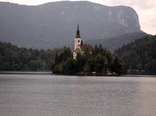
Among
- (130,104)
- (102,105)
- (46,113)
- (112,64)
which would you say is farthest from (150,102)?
(112,64)

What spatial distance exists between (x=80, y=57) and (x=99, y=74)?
1009 cm

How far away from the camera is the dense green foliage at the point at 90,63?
142 meters

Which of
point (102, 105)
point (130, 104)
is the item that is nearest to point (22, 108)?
point (102, 105)

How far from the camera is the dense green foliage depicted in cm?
14238

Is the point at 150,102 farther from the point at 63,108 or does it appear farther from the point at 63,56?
the point at 63,56

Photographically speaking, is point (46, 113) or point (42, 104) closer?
point (46, 113)

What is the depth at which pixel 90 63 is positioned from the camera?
476ft

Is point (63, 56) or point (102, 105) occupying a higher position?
point (63, 56)

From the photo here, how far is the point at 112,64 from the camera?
14300cm

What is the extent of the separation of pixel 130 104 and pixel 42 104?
11.5 metres

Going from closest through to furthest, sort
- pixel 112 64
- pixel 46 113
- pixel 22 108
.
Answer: pixel 46 113
pixel 22 108
pixel 112 64

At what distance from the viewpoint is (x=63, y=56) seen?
522 ft

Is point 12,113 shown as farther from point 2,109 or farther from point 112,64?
point 112,64

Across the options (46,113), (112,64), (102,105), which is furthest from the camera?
(112,64)
